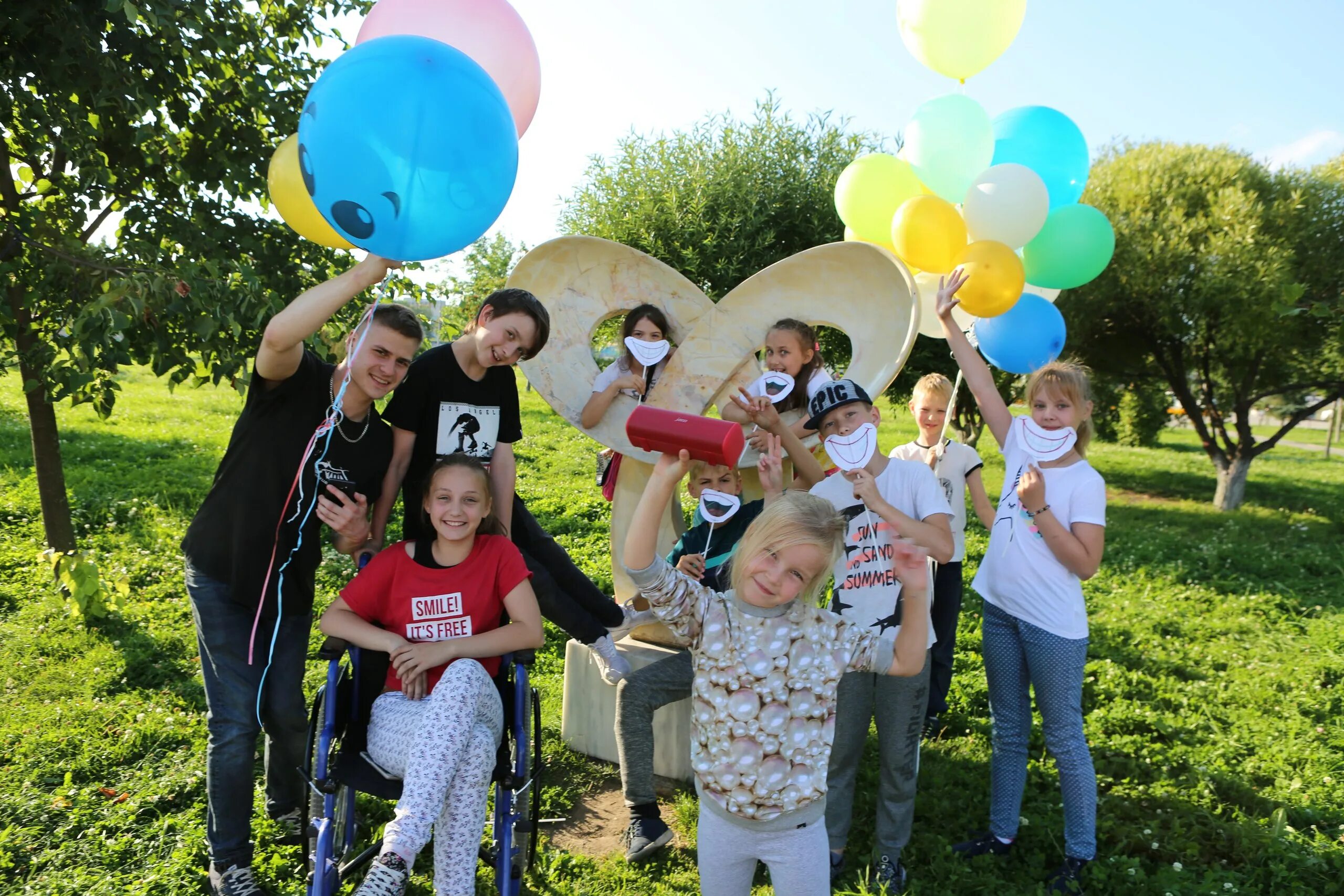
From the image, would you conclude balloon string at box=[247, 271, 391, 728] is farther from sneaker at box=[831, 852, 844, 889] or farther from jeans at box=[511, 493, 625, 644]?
sneaker at box=[831, 852, 844, 889]

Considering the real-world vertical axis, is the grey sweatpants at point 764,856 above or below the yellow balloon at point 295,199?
below

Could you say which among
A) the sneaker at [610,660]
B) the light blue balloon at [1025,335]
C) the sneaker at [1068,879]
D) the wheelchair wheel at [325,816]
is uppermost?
the light blue balloon at [1025,335]

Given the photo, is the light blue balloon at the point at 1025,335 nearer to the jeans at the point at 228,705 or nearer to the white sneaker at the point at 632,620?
the white sneaker at the point at 632,620

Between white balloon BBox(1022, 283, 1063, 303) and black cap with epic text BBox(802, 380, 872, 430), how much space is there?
1464 millimetres

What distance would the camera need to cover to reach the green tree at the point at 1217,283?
8.91 metres

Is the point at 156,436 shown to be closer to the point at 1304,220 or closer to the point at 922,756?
the point at 922,756

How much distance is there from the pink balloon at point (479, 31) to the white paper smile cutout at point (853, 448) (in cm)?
150

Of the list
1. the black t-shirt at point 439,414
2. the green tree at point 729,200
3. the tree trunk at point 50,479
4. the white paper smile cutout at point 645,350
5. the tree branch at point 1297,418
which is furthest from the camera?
the tree branch at point 1297,418

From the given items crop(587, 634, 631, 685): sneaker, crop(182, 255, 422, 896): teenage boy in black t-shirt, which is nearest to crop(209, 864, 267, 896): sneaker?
crop(182, 255, 422, 896): teenage boy in black t-shirt

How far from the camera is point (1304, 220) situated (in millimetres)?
9133

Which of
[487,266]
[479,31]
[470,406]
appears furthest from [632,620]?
[487,266]

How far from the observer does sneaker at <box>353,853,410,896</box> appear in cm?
196

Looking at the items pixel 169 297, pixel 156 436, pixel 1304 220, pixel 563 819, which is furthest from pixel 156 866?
pixel 1304 220

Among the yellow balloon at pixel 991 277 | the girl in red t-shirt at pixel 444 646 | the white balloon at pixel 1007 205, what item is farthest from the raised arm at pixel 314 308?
the white balloon at pixel 1007 205
